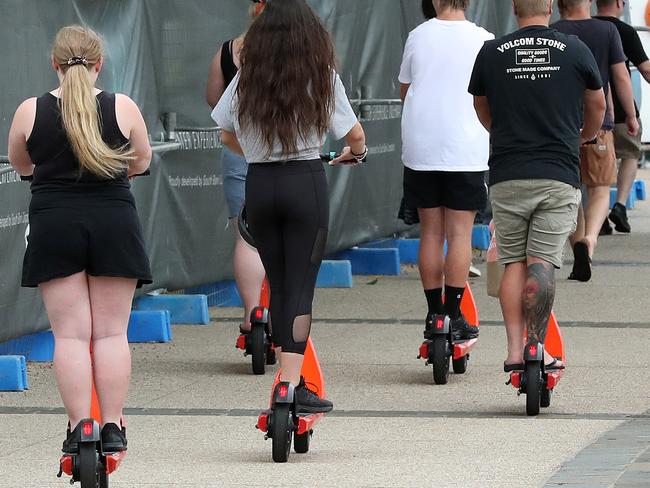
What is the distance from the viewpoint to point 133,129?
5555 mm

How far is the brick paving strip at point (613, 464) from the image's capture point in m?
5.47

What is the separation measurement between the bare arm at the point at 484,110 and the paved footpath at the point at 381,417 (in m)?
1.19

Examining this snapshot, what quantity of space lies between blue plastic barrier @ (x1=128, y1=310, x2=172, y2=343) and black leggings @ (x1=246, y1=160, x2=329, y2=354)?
3002 mm

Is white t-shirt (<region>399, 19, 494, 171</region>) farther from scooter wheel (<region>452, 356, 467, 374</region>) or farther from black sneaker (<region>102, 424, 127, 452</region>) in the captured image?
black sneaker (<region>102, 424, 127, 452</region>)

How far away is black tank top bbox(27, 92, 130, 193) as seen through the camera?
17.9 feet

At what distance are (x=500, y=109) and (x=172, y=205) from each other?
3.30 metres

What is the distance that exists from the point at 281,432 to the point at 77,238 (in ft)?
3.53

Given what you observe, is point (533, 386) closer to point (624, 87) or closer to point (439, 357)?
point (439, 357)

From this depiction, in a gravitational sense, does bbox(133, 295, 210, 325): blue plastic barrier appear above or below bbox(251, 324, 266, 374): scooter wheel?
below

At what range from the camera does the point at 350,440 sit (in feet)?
21.1

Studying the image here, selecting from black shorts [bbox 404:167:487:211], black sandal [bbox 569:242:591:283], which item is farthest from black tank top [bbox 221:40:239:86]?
black sandal [bbox 569:242:591:283]

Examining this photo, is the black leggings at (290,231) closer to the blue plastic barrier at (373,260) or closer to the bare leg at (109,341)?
the bare leg at (109,341)

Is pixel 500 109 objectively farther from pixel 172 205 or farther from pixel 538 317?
pixel 172 205

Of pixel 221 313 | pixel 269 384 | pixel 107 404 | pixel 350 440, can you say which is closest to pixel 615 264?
pixel 221 313
